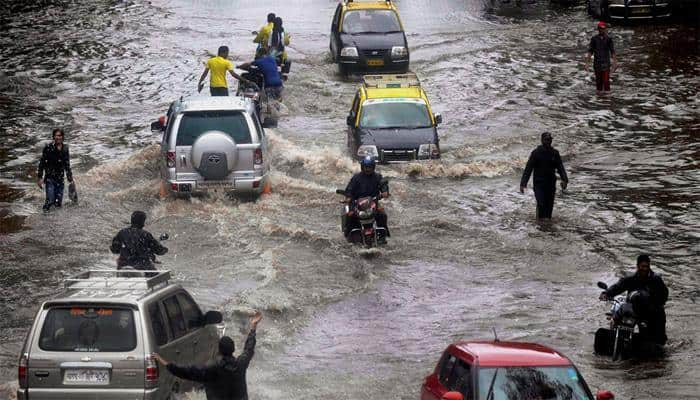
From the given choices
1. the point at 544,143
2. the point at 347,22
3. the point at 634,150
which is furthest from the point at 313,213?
the point at 347,22

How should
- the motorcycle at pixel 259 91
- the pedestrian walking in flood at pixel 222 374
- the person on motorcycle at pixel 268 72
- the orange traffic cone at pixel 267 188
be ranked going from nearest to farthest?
the pedestrian walking in flood at pixel 222 374 < the orange traffic cone at pixel 267 188 < the motorcycle at pixel 259 91 < the person on motorcycle at pixel 268 72

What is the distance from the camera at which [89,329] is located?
1045 centimetres

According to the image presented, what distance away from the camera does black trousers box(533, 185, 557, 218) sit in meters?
19.8

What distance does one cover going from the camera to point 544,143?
1939 centimetres

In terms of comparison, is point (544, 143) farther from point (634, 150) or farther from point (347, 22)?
point (347, 22)

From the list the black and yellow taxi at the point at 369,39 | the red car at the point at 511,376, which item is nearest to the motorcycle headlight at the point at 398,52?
the black and yellow taxi at the point at 369,39

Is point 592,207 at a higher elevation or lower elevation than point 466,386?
lower

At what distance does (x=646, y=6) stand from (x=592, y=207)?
21.2 meters

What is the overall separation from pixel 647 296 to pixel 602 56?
1781 centimetres

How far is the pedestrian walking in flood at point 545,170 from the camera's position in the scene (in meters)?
19.5

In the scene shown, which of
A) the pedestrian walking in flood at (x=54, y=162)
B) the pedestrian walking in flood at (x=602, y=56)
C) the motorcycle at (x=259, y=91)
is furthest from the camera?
the pedestrian walking in flood at (x=602, y=56)

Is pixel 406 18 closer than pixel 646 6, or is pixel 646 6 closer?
pixel 646 6

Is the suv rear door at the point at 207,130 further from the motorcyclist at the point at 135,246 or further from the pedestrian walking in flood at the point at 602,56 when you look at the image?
the pedestrian walking in flood at the point at 602,56

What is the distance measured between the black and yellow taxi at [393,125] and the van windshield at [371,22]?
8.36 meters
